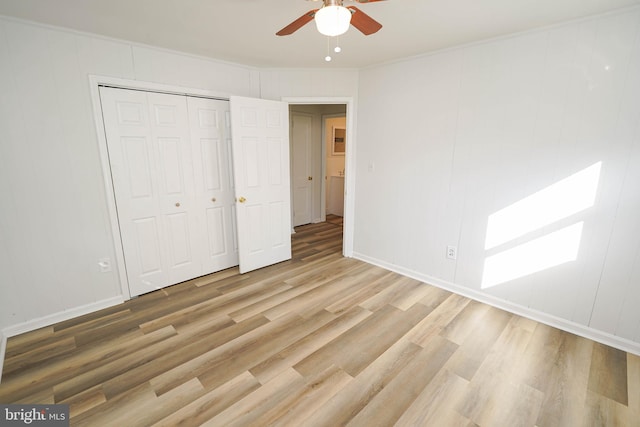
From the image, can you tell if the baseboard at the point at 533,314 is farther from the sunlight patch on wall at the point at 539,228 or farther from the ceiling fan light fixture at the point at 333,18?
the ceiling fan light fixture at the point at 333,18

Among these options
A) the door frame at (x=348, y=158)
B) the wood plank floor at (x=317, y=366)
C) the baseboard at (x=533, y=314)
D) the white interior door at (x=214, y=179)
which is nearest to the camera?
the wood plank floor at (x=317, y=366)

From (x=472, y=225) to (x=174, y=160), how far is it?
312 centimetres

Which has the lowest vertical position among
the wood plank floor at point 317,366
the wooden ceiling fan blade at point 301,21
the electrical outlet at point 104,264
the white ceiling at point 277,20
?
the wood plank floor at point 317,366

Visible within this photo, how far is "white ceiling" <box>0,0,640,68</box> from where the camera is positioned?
1.90 meters

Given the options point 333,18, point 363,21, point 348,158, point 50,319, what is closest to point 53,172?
point 50,319

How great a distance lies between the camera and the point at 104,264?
2.69 metres

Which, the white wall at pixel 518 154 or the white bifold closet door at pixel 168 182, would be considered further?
the white bifold closet door at pixel 168 182

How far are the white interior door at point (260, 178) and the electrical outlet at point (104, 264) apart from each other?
125 cm

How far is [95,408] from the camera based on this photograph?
5.42 ft

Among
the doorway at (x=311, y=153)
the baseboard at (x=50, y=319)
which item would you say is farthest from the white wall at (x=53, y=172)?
the doorway at (x=311, y=153)

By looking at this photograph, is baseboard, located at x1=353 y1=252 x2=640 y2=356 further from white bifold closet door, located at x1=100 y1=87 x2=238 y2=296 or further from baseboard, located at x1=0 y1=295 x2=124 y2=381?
baseboard, located at x1=0 y1=295 x2=124 y2=381

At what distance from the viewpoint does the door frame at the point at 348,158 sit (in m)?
3.53

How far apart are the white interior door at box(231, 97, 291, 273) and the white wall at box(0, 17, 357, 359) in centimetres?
91

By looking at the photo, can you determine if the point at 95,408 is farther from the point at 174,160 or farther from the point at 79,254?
the point at 174,160
